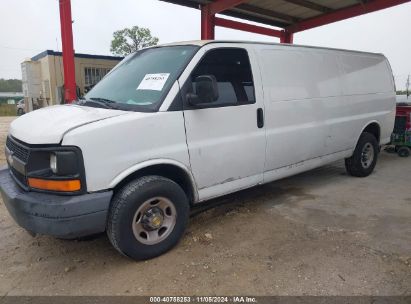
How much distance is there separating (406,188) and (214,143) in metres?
3.70

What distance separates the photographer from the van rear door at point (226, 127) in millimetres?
3623

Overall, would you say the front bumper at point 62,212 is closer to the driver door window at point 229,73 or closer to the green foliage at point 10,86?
the driver door window at point 229,73

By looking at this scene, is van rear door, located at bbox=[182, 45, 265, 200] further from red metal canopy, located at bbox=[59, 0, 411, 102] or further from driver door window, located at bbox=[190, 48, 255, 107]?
red metal canopy, located at bbox=[59, 0, 411, 102]

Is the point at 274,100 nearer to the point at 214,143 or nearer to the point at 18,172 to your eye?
the point at 214,143

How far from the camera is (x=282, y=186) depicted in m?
5.76

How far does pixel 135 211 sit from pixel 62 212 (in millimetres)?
612

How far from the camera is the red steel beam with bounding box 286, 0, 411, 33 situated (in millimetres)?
10438

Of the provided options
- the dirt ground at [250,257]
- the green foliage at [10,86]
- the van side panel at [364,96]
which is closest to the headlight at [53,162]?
the dirt ground at [250,257]

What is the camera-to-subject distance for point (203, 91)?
3.43m

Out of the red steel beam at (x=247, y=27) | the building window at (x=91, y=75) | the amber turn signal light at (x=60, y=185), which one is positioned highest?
the red steel beam at (x=247, y=27)

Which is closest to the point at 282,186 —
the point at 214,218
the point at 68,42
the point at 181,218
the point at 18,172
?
the point at 214,218

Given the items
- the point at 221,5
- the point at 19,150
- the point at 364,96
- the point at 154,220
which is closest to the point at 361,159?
the point at 364,96

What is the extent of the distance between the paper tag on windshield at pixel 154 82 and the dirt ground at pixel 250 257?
164cm

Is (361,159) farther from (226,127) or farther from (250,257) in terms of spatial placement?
(250,257)
